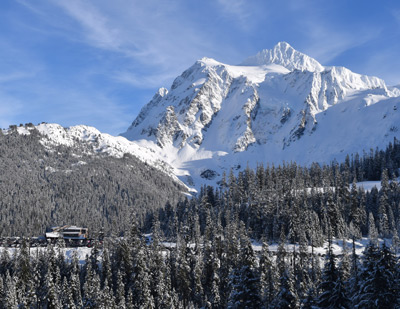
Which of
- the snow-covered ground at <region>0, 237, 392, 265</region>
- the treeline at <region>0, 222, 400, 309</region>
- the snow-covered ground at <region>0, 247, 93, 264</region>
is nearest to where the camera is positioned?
the treeline at <region>0, 222, 400, 309</region>

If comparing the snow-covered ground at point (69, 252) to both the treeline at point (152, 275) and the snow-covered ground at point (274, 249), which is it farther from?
the treeline at point (152, 275)

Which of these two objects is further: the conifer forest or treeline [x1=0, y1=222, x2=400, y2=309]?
treeline [x1=0, y1=222, x2=400, y2=309]

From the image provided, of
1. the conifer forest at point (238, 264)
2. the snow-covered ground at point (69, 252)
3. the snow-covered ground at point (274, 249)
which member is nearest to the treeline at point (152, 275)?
the conifer forest at point (238, 264)

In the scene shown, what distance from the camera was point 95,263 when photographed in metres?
115

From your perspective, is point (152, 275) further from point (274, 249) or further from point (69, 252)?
point (274, 249)

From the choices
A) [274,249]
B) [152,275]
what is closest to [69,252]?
[152,275]

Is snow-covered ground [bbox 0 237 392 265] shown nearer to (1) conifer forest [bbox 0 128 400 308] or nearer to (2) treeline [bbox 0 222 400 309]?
(1) conifer forest [bbox 0 128 400 308]

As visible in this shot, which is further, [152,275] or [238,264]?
[152,275]

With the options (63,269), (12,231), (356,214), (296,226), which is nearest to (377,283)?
(296,226)

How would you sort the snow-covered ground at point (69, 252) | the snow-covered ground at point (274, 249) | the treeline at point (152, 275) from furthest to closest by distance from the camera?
the snow-covered ground at point (69, 252) < the snow-covered ground at point (274, 249) < the treeline at point (152, 275)

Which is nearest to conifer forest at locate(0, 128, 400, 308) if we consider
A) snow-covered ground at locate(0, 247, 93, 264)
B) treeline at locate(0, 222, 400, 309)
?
treeline at locate(0, 222, 400, 309)

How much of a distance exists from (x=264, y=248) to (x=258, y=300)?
1897 inches

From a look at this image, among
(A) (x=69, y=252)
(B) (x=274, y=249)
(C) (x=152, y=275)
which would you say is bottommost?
(C) (x=152, y=275)

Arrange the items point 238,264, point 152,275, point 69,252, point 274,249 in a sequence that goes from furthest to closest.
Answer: point 69,252 → point 274,249 → point 152,275 → point 238,264
